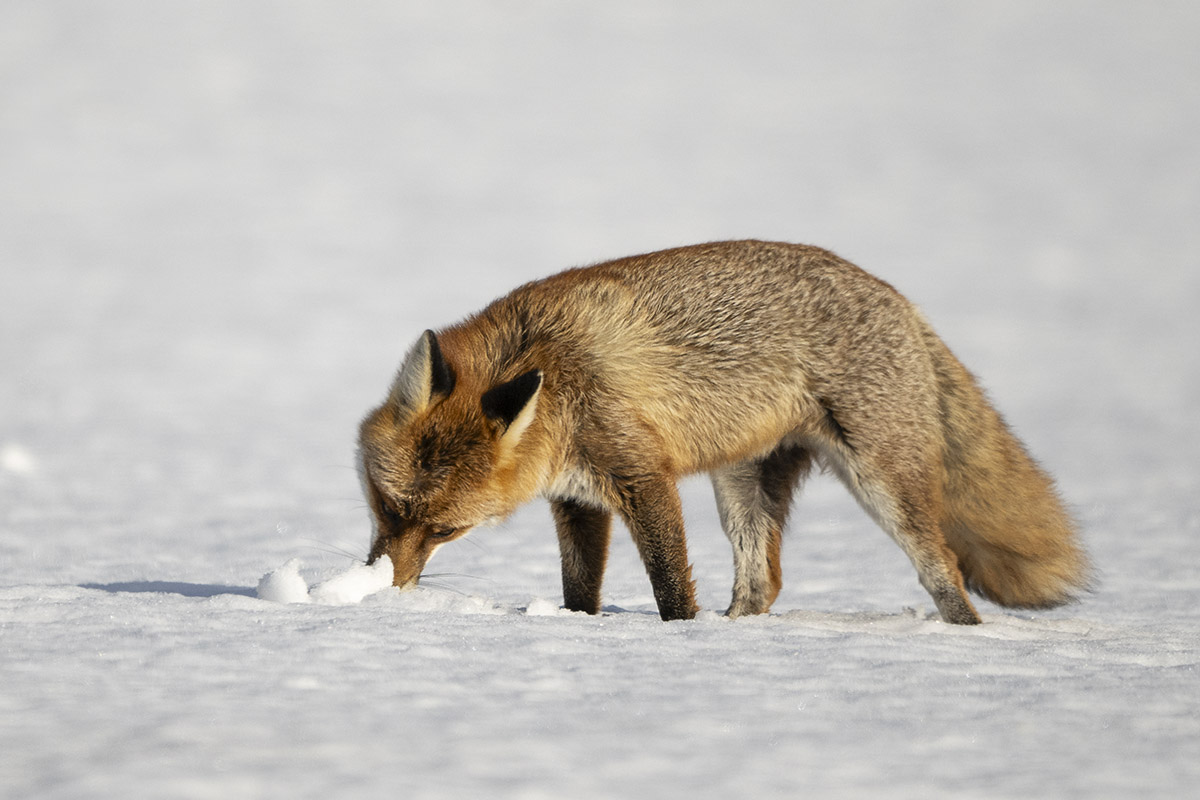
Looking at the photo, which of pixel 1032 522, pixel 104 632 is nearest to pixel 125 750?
pixel 104 632

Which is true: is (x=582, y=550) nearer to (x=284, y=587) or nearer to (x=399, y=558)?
(x=399, y=558)

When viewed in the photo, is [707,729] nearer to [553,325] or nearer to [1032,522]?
[553,325]

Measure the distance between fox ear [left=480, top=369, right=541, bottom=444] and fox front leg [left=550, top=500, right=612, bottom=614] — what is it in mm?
848

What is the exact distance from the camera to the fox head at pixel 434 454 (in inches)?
200

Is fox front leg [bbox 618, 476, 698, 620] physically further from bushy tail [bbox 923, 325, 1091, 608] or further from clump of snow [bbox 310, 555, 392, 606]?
bushy tail [bbox 923, 325, 1091, 608]

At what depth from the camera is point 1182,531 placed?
984 cm

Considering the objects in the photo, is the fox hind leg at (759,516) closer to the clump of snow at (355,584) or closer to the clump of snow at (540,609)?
the clump of snow at (540,609)

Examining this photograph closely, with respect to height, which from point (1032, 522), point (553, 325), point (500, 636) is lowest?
point (500, 636)

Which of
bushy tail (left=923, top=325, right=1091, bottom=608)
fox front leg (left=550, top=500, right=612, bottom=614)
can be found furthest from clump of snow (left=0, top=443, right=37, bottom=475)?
bushy tail (left=923, top=325, right=1091, bottom=608)

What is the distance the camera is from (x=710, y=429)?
18.6ft

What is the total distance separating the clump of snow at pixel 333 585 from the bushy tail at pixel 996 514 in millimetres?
3005

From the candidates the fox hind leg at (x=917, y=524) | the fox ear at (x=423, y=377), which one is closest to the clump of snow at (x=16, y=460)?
the fox ear at (x=423, y=377)

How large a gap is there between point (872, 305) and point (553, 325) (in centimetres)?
164

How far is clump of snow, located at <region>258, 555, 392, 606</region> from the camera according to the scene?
5047 mm
